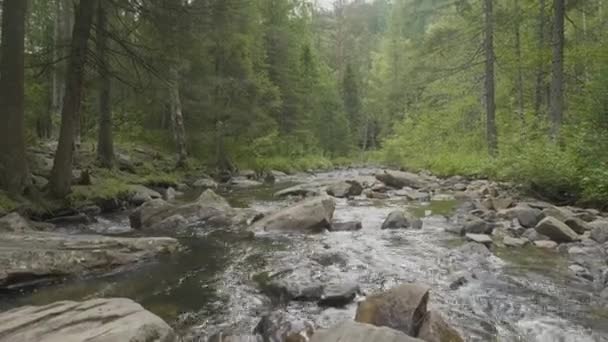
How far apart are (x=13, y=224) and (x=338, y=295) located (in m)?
5.28

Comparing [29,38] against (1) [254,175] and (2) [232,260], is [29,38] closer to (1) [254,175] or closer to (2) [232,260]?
(1) [254,175]

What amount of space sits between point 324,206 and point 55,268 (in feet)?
17.1

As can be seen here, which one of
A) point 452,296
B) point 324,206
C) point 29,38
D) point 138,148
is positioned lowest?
point 452,296

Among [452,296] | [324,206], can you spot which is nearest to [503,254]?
[452,296]

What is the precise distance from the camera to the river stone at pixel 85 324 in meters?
3.26

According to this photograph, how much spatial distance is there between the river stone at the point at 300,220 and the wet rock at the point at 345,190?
15.7ft

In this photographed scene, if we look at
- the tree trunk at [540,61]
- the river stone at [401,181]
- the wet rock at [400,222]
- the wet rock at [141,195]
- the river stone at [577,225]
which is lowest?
the wet rock at [400,222]

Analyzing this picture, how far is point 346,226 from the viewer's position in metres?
8.98

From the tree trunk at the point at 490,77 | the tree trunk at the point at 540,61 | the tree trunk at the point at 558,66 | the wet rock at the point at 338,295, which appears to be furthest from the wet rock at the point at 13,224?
the tree trunk at the point at 540,61

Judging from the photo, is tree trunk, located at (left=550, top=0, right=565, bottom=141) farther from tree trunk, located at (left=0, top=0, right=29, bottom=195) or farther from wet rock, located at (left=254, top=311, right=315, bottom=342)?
tree trunk, located at (left=0, top=0, right=29, bottom=195)

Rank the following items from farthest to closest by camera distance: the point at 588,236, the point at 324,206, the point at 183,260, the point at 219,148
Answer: the point at 219,148
the point at 324,206
the point at 588,236
the point at 183,260

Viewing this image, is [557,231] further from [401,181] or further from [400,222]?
[401,181]

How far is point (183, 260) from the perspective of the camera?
263 inches

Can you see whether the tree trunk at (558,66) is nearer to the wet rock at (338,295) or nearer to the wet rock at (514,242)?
the wet rock at (514,242)
